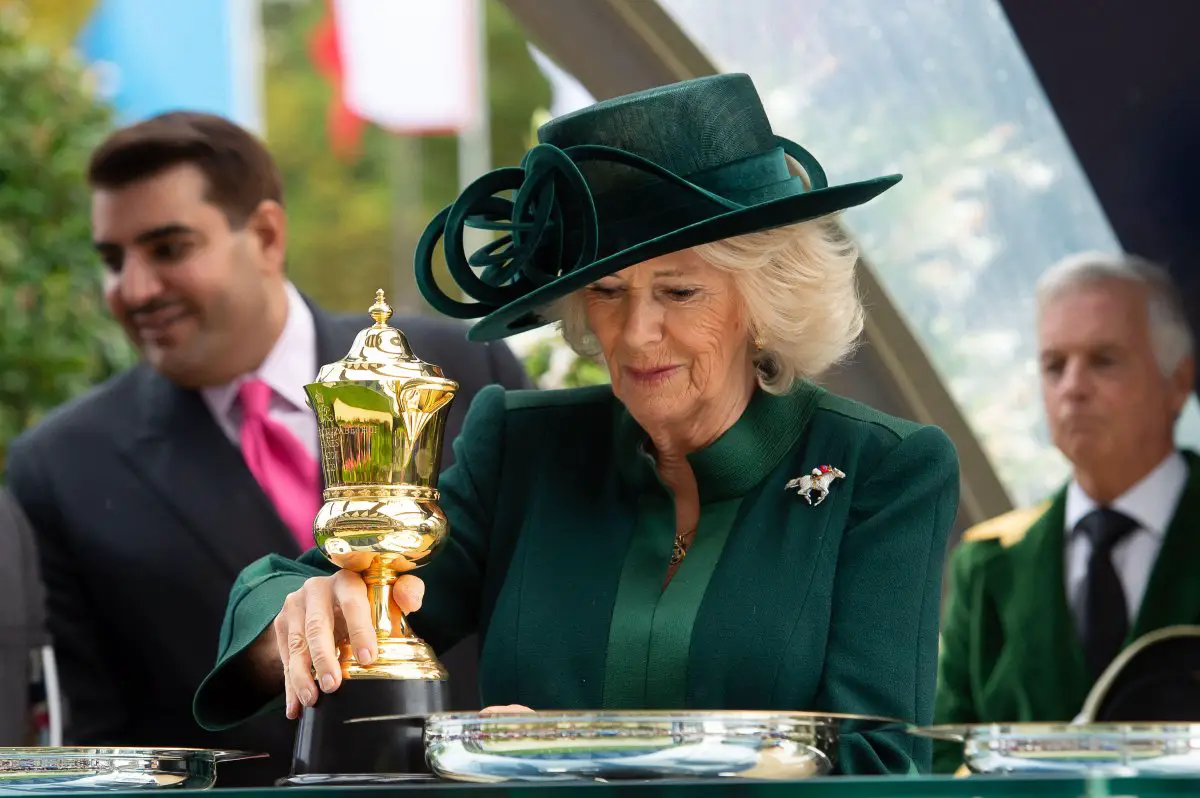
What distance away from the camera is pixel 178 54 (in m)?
9.91

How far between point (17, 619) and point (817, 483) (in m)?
1.66

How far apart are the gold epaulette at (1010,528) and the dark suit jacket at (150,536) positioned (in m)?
1.09

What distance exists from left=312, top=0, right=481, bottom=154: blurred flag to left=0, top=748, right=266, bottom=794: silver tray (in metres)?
11.9

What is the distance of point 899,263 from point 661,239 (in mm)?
2560

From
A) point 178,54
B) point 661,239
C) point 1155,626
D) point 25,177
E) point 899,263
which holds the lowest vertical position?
point 1155,626

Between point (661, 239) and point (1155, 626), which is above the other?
point (661, 239)

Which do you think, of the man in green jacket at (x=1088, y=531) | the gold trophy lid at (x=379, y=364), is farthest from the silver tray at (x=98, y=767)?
the man in green jacket at (x=1088, y=531)

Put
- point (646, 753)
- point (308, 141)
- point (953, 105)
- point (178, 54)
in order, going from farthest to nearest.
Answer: point (308, 141)
point (178, 54)
point (953, 105)
point (646, 753)

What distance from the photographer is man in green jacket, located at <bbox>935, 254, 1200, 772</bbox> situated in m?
3.73

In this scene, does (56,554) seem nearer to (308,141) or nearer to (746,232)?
(746,232)

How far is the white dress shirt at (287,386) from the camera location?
3.63m

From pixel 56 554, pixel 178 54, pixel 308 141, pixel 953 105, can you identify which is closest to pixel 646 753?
pixel 56 554

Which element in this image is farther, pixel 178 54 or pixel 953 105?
pixel 178 54

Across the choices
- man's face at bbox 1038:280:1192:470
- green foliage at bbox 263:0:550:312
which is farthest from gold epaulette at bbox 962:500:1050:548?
green foliage at bbox 263:0:550:312
